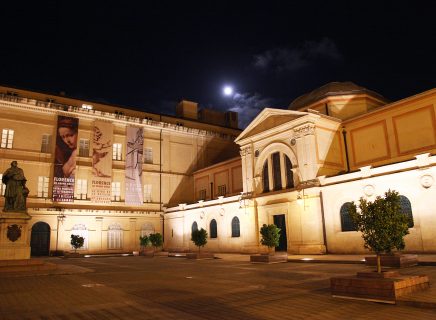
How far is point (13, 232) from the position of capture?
57.1 feet

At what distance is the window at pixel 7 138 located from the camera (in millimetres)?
35803

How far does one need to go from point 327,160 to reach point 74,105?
92.9 feet

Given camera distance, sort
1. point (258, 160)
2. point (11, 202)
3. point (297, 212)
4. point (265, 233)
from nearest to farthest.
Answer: point (11, 202), point (265, 233), point (297, 212), point (258, 160)

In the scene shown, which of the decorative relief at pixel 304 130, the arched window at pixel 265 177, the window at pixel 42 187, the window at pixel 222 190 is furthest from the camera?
the window at pixel 222 190

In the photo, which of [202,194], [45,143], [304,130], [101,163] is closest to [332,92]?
[304,130]

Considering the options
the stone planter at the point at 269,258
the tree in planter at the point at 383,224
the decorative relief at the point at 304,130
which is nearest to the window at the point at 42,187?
the stone planter at the point at 269,258

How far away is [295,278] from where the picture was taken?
1253cm

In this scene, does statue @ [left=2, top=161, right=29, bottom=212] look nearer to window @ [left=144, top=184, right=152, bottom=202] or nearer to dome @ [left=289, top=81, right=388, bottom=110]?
dome @ [left=289, top=81, right=388, bottom=110]

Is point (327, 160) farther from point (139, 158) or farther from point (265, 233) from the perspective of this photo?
point (139, 158)

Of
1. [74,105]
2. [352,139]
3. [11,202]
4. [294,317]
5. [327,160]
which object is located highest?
[74,105]

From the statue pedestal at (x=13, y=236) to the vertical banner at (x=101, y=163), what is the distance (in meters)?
21.2

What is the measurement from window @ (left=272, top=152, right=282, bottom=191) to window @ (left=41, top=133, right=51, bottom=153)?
23.5 meters

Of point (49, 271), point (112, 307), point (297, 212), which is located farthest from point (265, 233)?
point (112, 307)

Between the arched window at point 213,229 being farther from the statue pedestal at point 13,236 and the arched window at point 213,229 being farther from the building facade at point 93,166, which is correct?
the statue pedestal at point 13,236
